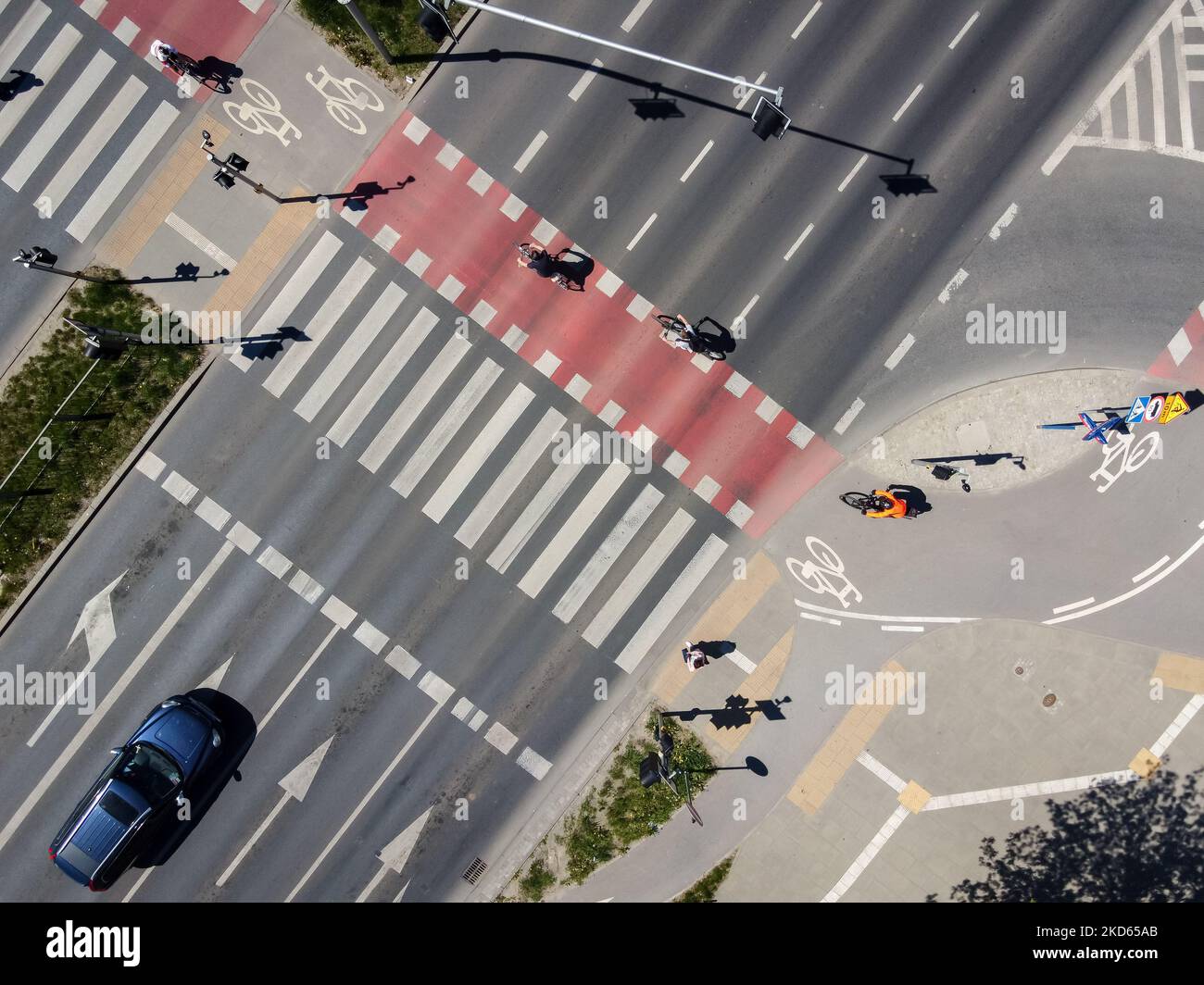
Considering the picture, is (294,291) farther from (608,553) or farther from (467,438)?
(608,553)

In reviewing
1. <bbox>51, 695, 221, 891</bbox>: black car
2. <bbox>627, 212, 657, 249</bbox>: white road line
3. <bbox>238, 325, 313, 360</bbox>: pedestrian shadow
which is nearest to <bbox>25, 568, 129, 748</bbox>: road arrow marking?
<bbox>51, 695, 221, 891</bbox>: black car

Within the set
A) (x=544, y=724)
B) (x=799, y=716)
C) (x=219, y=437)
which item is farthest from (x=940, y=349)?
(x=219, y=437)

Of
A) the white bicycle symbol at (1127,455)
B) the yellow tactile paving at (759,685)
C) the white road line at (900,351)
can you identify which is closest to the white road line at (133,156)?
the white road line at (900,351)

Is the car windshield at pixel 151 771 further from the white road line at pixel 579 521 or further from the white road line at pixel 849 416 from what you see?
the white road line at pixel 849 416

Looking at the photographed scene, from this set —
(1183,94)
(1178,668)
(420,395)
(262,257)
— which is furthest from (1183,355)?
(262,257)

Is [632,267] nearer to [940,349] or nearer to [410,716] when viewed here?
[940,349]
